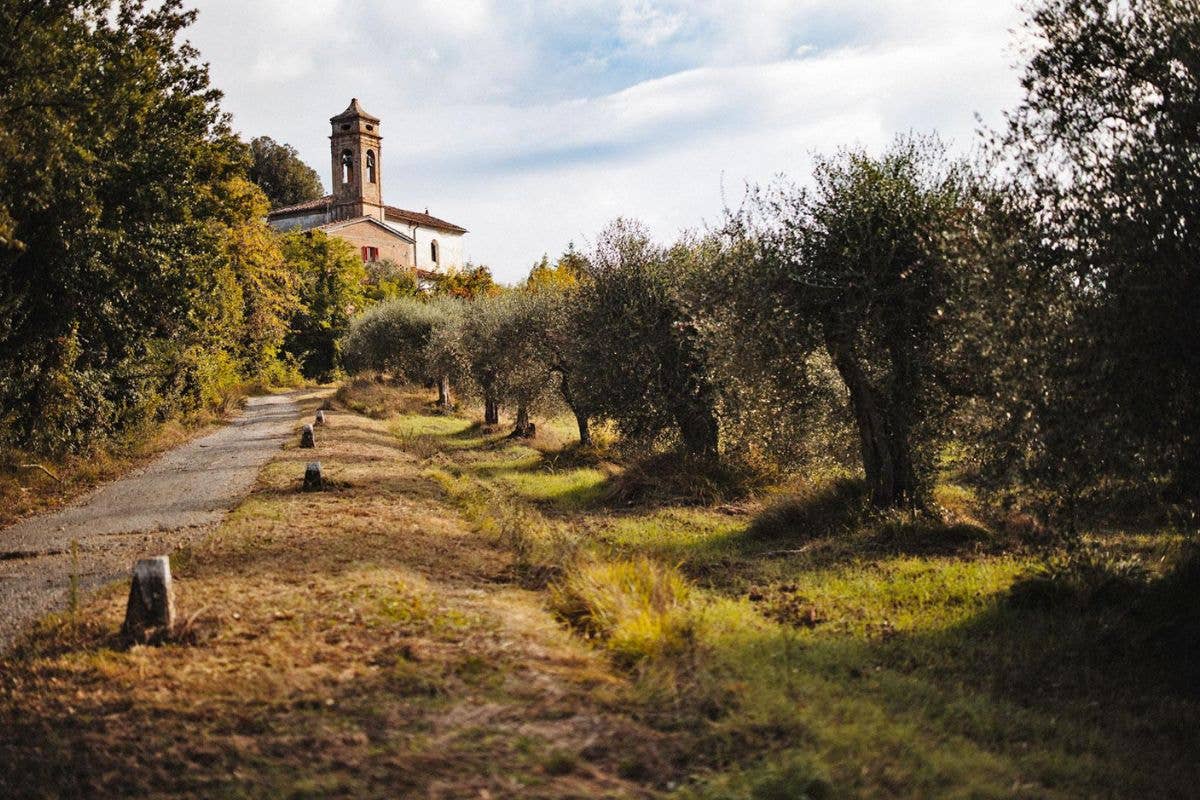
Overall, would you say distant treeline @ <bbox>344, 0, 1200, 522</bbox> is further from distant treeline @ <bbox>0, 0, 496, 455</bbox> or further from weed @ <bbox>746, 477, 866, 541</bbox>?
distant treeline @ <bbox>0, 0, 496, 455</bbox>

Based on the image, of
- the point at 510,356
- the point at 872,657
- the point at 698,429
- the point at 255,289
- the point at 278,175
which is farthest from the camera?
the point at 278,175

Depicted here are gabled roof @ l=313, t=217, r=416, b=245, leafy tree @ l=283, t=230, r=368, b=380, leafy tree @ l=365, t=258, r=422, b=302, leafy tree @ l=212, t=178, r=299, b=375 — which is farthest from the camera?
gabled roof @ l=313, t=217, r=416, b=245

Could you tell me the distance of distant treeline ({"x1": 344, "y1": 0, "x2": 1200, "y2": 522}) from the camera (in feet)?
25.9

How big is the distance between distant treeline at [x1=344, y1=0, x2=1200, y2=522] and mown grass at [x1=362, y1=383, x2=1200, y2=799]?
3.99ft

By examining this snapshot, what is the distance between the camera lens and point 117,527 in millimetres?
12742

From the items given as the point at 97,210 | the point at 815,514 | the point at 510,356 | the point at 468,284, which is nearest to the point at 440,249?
the point at 468,284

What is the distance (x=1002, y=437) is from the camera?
8961 mm

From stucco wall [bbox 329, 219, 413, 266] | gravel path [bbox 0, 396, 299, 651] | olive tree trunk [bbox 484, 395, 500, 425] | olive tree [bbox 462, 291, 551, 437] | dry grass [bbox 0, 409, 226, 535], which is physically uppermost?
stucco wall [bbox 329, 219, 413, 266]

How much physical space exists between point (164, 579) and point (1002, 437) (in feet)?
24.9

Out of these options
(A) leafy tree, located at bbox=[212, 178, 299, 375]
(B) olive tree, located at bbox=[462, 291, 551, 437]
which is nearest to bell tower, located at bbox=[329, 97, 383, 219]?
(A) leafy tree, located at bbox=[212, 178, 299, 375]

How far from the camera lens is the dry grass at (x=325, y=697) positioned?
4836 mm

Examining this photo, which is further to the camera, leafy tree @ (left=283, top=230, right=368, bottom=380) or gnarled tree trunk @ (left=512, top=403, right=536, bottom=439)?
leafy tree @ (left=283, top=230, right=368, bottom=380)

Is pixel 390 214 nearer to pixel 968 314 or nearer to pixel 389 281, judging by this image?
pixel 389 281

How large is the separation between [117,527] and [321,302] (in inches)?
2141
